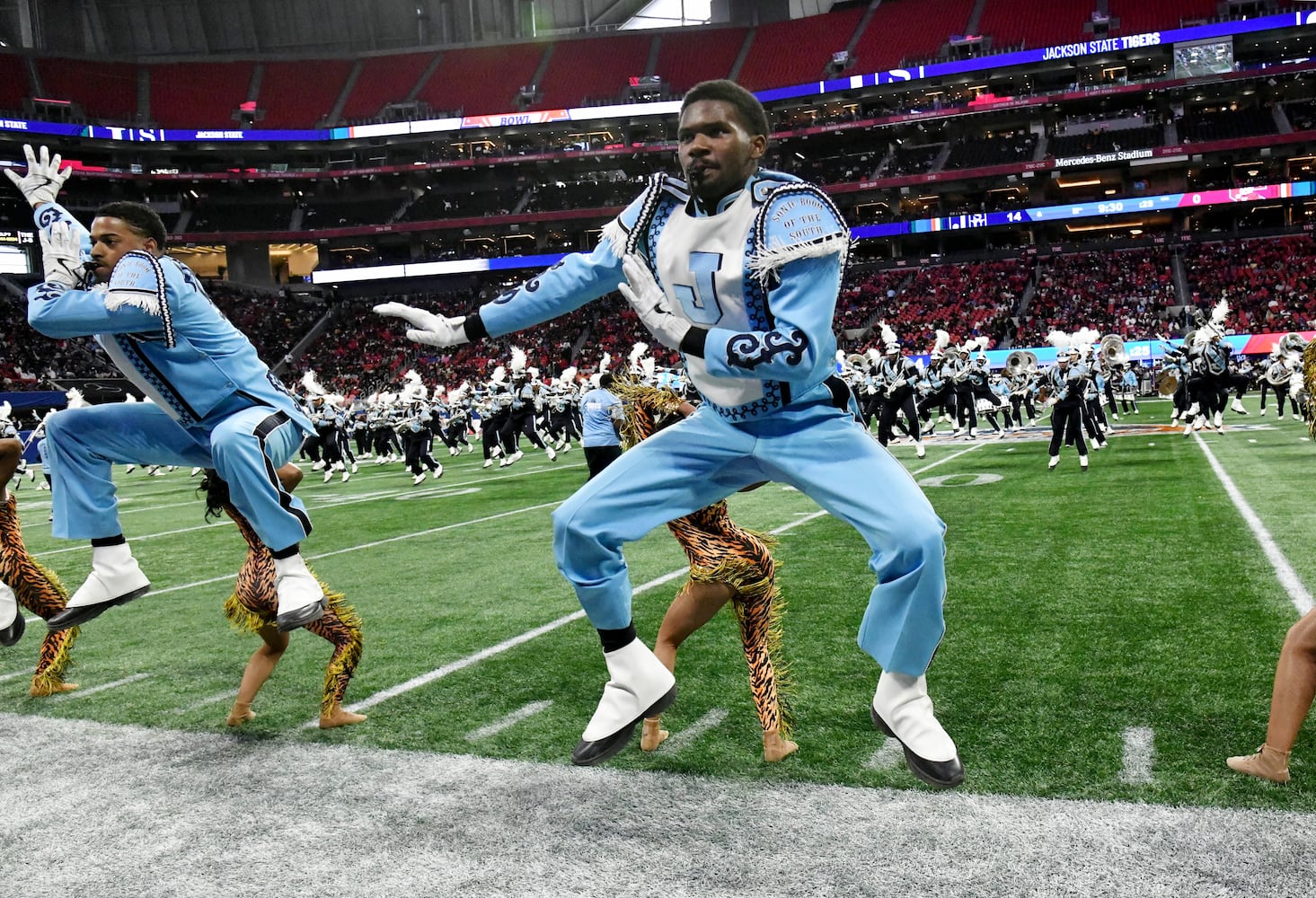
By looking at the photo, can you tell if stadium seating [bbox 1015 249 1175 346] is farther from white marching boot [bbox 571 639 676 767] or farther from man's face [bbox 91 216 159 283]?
white marching boot [bbox 571 639 676 767]

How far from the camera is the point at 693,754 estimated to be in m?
3.78

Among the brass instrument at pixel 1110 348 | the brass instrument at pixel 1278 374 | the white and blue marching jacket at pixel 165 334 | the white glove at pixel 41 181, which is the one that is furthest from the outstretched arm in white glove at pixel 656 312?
the brass instrument at pixel 1110 348

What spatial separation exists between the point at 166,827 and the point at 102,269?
2.36 meters

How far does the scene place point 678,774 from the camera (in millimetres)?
3580

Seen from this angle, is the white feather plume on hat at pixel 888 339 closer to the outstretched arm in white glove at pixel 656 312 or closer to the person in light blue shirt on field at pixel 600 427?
the person in light blue shirt on field at pixel 600 427

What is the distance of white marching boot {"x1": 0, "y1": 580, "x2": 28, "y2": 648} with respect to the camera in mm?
5066

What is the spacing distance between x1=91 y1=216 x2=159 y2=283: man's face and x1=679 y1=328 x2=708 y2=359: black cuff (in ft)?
8.76

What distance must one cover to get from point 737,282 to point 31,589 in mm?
4152

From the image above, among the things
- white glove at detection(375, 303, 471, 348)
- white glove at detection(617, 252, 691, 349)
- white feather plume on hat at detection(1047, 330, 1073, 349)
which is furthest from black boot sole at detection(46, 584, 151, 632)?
white feather plume on hat at detection(1047, 330, 1073, 349)

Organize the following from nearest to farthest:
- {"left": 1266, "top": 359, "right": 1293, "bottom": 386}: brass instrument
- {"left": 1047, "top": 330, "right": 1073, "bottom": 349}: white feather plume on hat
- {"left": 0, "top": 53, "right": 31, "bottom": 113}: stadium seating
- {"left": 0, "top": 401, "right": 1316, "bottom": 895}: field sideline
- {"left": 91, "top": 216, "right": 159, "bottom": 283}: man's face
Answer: {"left": 0, "top": 401, "right": 1316, "bottom": 895}: field sideline, {"left": 91, "top": 216, "right": 159, "bottom": 283}: man's face, {"left": 1047, "top": 330, "right": 1073, "bottom": 349}: white feather plume on hat, {"left": 1266, "top": 359, "right": 1293, "bottom": 386}: brass instrument, {"left": 0, "top": 53, "right": 31, "bottom": 113}: stadium seating

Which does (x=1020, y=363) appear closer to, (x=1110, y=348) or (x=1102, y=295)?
(x=1110, y=348)

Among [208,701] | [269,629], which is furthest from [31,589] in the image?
[269,629]

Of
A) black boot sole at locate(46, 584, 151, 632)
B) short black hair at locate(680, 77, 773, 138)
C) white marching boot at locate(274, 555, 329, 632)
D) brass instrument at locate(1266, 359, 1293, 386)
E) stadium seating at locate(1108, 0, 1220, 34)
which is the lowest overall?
brass instrument at locate(1266, 359, 1293, 386)

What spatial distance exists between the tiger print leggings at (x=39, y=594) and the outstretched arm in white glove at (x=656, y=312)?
363cm
